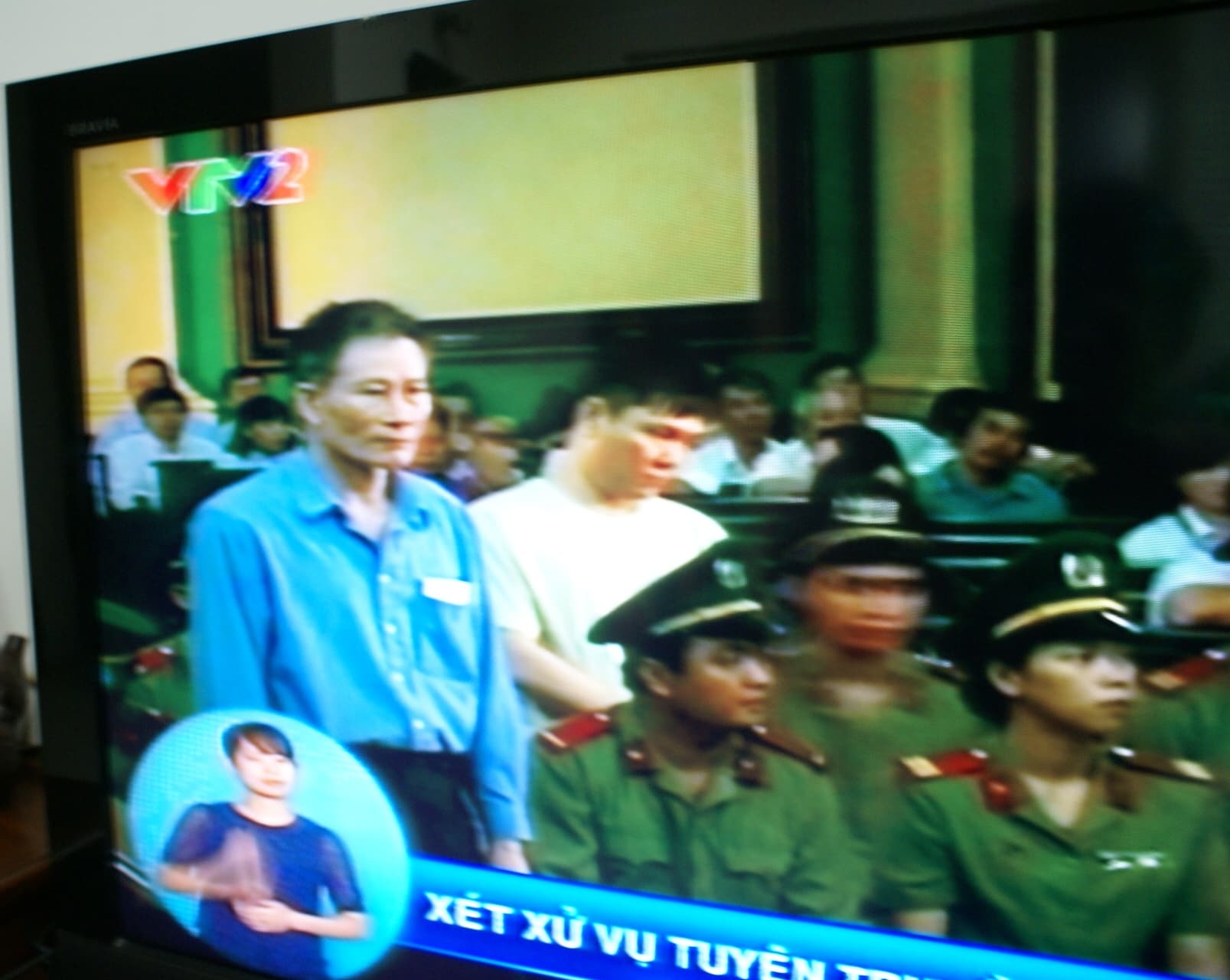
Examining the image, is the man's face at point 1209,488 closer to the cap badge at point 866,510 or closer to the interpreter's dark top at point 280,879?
the cap badge at point 866,510

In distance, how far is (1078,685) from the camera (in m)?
0.80

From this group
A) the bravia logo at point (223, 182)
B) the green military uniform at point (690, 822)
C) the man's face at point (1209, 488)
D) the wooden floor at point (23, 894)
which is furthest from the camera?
the wooden floor at point (23, 894)

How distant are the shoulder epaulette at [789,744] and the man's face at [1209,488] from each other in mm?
344

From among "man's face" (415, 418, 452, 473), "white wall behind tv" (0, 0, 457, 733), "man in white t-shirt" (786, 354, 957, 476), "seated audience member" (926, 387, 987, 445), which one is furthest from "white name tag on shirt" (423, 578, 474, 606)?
"white wall behind tv" (0, 0, 457, 733)

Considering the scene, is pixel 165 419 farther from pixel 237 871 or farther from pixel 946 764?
pixel 946 764

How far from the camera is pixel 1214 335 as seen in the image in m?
0.76

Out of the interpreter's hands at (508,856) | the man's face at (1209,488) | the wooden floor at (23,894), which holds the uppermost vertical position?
the man's face at (1209,488)

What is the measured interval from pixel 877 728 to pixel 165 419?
0.76 metres

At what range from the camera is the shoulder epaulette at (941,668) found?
2.69 ft

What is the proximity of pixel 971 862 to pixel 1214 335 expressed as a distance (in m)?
0.44

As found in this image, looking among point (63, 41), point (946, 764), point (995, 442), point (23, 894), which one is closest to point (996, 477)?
point (995, 442)

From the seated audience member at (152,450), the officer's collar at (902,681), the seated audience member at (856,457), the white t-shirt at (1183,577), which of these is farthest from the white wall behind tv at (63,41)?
the white t-shirt at (1183,577)

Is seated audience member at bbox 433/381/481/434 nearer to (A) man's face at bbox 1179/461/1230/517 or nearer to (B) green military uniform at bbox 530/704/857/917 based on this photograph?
(B) green military uniform at bbox 530/704/857/917

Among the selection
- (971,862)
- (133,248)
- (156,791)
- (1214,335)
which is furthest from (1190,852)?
(133,248)
